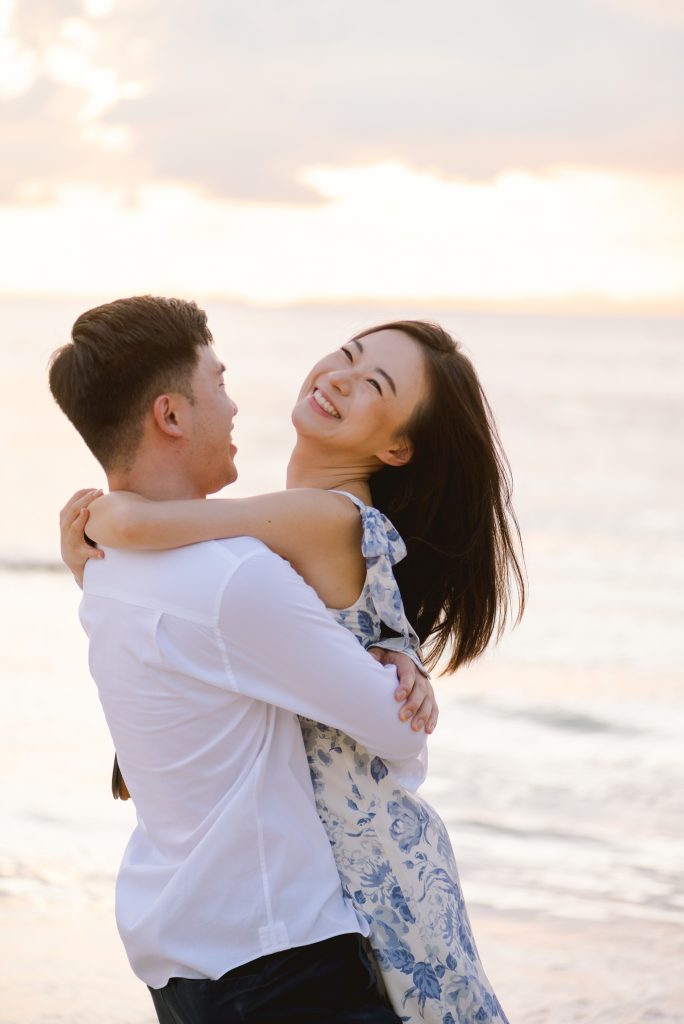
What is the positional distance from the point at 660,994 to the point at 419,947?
Answer: 282 centimetres

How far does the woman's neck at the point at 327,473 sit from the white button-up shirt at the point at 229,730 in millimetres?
500

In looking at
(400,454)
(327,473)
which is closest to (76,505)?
(327,473)

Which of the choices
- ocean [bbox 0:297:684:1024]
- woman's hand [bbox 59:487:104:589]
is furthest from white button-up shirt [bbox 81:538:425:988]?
ocean [bbox 0:297:684:1024]

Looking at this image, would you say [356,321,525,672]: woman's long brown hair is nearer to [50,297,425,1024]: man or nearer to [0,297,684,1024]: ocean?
[0,297,684,1024]: ocean

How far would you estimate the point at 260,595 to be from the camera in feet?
6.77

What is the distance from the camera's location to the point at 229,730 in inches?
84.6

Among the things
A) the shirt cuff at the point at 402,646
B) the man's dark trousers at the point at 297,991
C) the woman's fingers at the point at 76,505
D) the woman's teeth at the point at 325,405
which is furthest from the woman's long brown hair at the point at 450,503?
the man's dark trousers at the point at 297,991

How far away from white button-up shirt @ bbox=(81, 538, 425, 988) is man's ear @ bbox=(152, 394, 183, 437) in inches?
8.9

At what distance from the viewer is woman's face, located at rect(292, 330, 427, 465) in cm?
257

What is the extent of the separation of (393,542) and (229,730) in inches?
18.2

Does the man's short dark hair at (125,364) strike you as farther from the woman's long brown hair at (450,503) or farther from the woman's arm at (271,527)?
the woman's long brown hair at (450,503)

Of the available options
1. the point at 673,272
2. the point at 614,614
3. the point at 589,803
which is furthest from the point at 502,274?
the point at 589,803

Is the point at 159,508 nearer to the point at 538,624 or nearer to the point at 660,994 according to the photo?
the point at 660,994

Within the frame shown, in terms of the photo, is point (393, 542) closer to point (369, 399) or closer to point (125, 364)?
point (369, 399)
